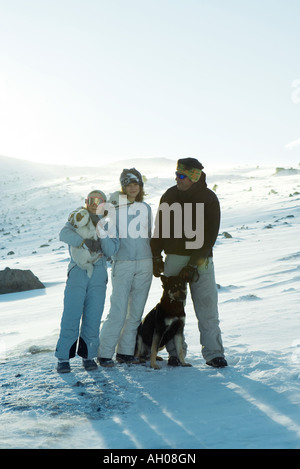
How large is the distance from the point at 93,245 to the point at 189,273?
3.20ft

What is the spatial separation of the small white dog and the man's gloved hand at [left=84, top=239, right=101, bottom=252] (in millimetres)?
32

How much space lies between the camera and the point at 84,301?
190 inches

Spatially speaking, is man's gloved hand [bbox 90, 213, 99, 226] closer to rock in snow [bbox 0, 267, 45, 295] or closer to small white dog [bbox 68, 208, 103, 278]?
small white dog [bbox 68, 208, 103, 278]

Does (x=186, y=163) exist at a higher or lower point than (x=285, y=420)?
higher

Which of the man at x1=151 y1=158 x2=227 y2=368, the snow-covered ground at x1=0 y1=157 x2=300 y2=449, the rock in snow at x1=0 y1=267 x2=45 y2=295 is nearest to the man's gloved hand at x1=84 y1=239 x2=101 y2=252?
the man at x1=151 y1=158 x2=227 y2=368

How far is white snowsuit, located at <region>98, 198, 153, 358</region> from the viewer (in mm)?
4832

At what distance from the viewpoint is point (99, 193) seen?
487 cm

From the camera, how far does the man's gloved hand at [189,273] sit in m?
4.59

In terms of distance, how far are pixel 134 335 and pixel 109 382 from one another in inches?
28.1

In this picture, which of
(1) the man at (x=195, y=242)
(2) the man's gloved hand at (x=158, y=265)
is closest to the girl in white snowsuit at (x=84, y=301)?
(2) the man's gloved hand at (x=158, y=265)

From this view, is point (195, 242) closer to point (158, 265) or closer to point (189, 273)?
point (189, 273)

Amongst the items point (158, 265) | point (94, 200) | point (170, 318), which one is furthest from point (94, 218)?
point (170, 318)
